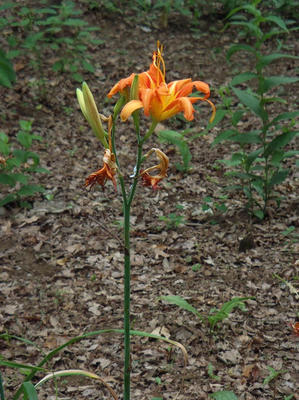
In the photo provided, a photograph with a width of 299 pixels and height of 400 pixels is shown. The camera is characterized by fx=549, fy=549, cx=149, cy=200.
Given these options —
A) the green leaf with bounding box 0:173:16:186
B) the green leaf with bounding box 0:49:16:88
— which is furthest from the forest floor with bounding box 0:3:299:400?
the green leaf with bounding box 0:49:16:88

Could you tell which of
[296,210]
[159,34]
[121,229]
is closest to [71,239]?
[121,229]

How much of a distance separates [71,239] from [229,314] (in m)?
1.26

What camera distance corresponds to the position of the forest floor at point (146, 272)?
269cm

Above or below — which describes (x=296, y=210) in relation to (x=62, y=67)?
below

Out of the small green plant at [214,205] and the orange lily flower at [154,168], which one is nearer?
the orange lily flower at [154,168]

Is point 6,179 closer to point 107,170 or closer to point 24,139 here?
point 24,139

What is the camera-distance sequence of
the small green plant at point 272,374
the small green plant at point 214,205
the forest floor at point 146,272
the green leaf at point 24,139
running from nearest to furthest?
the small green plant at point 272,374
the forest floor at point 146,272
the small green plant at point 214,205
the green leaf at point 24,139

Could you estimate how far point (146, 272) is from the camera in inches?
135

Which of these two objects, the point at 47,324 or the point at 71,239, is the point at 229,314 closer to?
the point at 47,324

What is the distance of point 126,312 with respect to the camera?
1663 millimetres

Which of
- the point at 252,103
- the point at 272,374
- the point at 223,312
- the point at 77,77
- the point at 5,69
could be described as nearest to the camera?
the point at 5,69

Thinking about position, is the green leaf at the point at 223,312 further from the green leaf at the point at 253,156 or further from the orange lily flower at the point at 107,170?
the orange lily flower at the point at 107,170

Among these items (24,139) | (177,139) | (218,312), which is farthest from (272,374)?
(24,139)

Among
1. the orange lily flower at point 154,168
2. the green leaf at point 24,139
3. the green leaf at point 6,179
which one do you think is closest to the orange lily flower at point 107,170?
the orange lily flower at point 154,168
